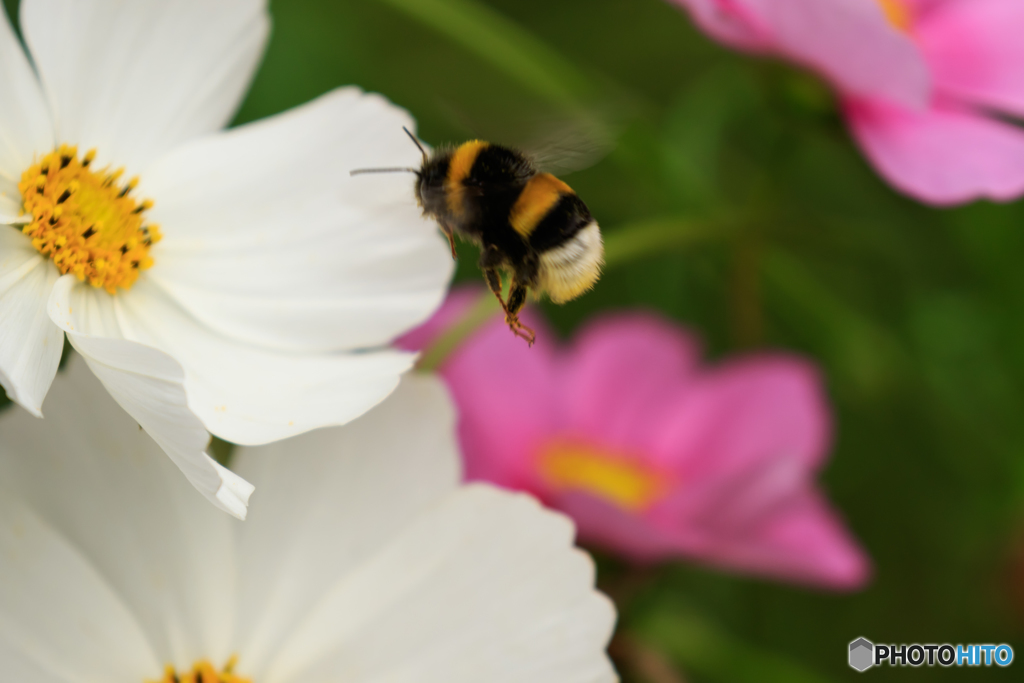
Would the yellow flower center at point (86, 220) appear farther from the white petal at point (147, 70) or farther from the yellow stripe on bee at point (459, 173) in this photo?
the yellow stripe on bee at point (459, 173)

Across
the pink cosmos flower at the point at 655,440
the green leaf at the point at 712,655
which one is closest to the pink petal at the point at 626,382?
the pink cosmos flower at the point at 655,440

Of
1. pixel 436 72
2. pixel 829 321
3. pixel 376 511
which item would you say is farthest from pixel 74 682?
pixel 436 72

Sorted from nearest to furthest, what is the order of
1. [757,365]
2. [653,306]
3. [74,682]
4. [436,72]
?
[74,682], [757,365], [653,306], [436,72]

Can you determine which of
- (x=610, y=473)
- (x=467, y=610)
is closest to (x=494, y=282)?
(x=467, y=610)

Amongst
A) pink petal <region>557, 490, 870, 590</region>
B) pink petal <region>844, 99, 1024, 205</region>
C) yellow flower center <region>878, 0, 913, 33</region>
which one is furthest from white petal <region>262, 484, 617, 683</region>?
yellow flower center <region>878, 0, 913, 33</region>

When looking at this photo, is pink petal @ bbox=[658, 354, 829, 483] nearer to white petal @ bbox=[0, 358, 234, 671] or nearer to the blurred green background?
the blurred green background

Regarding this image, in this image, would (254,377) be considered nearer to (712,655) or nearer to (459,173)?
(459,173)

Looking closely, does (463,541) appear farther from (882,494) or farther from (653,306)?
(882,494)
